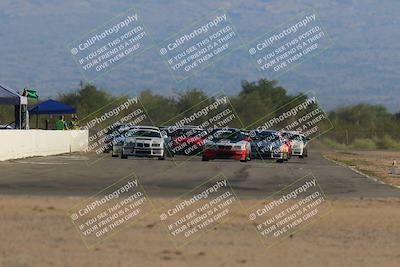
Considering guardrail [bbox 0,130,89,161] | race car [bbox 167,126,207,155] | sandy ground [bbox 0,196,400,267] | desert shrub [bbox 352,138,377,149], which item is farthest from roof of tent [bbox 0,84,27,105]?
desert shrub [bbox 352,138,377,149]

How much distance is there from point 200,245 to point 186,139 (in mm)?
40217

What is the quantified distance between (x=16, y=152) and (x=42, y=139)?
5924mm

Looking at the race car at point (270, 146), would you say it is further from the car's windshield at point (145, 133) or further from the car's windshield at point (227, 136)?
the car's windshield at point (145, 133)

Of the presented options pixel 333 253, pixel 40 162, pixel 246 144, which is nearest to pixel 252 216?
pixel 333 253

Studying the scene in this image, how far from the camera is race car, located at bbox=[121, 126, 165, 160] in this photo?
44.9 m

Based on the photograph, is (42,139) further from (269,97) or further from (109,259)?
(269,97)

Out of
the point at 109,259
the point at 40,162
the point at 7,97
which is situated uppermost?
the point at 7,97

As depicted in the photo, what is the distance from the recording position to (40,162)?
37.9 meters

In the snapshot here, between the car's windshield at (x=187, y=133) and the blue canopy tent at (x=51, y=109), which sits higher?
the blue canopy tent at (x=51, y=109)

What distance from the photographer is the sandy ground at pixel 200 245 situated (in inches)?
487

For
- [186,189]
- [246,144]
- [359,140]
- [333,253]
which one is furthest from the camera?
[359,140]

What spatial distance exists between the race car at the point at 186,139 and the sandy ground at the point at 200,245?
35.2 metres

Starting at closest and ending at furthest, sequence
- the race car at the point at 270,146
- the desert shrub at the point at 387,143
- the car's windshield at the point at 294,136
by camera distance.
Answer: the race car at the point at 270,146
the car's windshield at the point at 294,136
the desert shrub at the point at 387,143

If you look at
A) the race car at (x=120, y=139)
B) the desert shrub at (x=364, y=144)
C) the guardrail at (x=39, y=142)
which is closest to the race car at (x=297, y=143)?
the race car at (x=120, y=139)
